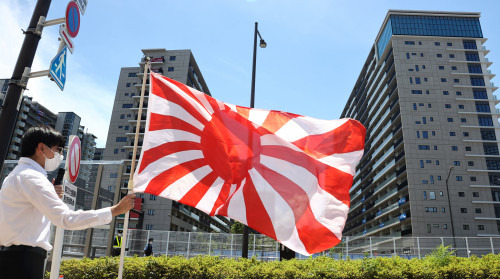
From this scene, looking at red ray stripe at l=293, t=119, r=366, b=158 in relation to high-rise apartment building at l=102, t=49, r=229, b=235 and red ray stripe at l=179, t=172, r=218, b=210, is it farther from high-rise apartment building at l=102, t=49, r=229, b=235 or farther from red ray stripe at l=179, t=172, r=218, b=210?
high-rise apartment building at l=102, t=49, r=229, b=235

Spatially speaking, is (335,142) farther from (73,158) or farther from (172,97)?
(73,158)

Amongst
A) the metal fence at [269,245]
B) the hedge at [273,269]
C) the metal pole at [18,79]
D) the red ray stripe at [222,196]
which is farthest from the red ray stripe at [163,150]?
the metal fence at [269,245]

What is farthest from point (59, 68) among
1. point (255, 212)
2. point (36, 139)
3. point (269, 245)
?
point (269, 245)

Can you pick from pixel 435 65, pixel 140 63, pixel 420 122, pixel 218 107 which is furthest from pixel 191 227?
pixel 218 107

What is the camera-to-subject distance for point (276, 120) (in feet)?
19.2

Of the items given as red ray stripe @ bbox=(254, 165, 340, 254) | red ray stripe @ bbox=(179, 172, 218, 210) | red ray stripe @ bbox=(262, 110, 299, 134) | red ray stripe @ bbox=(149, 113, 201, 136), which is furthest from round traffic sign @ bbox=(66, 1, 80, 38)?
red ray stripe @ bbox=(254, 165, 340, 254)

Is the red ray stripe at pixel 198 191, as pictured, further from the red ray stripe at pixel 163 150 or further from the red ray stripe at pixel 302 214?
the red ray stripe at pixel 302 214

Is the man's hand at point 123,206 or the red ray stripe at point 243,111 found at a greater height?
the red ray stripe at point 243,111

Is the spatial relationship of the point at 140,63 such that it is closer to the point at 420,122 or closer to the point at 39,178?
the point at 420,122

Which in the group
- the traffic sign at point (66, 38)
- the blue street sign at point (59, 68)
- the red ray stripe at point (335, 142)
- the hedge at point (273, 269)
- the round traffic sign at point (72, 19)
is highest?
the round traffic sign at point (72, 19)

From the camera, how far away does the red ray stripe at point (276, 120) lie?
5.74 meters

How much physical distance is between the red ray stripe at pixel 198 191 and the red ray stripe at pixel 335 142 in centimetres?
134

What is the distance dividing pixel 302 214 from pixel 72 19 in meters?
4.59

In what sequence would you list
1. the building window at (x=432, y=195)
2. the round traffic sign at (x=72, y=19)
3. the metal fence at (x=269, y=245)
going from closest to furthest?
the round traffic sign at (x=72, y=19) < the metal fence at (x=269, y=245) < the building window at (x=432, y=195)
